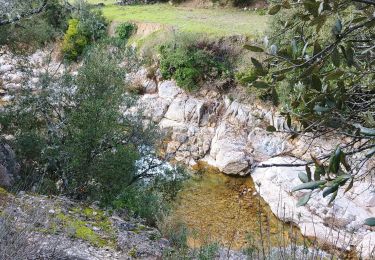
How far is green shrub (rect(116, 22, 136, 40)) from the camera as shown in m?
21.1

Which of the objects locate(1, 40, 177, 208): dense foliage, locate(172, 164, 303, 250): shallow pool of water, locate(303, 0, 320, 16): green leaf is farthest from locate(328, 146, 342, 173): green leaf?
locate(172, 164, 303, 250): shallow pool of water

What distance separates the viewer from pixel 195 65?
57.2ft

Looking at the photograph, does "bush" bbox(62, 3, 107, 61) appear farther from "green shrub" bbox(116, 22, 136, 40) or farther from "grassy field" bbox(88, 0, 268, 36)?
"green shrub" bbox(116, 22, 136, 40)

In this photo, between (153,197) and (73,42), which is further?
(73,42)

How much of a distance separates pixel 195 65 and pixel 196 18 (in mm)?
5551

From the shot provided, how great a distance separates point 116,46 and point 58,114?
2568 mm

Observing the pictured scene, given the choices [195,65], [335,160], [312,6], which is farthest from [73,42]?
[335,160]

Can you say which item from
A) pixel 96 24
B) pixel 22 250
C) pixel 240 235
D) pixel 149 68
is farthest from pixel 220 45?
pixel 22 250

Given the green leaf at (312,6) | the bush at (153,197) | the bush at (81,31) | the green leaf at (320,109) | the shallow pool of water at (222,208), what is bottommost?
the shallow pool of water at (222,208)

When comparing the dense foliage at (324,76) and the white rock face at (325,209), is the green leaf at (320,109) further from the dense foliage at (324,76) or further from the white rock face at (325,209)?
Answer: the white rock face at (325,209)

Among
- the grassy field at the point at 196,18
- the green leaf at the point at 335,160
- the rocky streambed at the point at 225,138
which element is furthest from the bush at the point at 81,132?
the grassy field at the point at 196,18

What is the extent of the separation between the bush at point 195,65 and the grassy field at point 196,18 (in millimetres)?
951

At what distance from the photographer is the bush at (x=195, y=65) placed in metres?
17.1

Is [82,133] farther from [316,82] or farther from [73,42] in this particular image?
[73,42]
